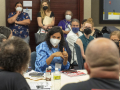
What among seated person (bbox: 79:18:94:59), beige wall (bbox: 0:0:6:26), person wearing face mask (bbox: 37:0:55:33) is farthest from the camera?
beige wall (bbox: 0:0:6:26)

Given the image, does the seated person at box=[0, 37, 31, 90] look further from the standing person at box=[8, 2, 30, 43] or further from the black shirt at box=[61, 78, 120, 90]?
the standing person at box=[8, 2, 30, 43]

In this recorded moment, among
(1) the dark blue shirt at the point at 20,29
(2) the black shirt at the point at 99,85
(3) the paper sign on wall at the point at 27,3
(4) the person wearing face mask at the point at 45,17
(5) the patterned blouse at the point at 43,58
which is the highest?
(3) the paper sign on wall at the point at 27,3

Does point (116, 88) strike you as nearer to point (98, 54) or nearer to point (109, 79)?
point (109, 79)

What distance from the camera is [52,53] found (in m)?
2.48

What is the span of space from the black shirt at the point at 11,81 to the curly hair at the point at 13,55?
0.15ft

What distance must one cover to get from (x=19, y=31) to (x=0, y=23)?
0.92 meters

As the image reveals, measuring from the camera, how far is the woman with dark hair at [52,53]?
2.31 m

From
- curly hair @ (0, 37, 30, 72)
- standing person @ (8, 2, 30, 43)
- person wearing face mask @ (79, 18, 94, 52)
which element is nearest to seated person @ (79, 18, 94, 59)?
person wearing face mask @ (79, 18, 94, 52)

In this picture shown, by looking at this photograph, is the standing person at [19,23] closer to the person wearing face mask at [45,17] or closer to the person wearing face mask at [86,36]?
the person wearing face mask at [45,17]

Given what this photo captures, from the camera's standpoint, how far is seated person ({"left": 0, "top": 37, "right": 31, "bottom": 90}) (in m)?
1.05

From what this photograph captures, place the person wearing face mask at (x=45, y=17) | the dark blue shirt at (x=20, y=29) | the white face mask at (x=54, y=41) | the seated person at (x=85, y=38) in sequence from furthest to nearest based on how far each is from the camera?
1. the person wearing face mask at (x=45, y=17)
2. the dark blue shirt at (x=20, y=29)
3. the seated person at (x=85, y=38)
4. the white face mask at (x=54, y=41)

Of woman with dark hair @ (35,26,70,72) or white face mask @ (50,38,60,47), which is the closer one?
woman with dark hair @ (35,26,70,72)

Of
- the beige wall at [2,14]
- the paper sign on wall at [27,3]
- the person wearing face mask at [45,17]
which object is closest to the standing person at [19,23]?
the person wearing face mask at [45,17]

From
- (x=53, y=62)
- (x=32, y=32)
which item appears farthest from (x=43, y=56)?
(x=32, y=32)
